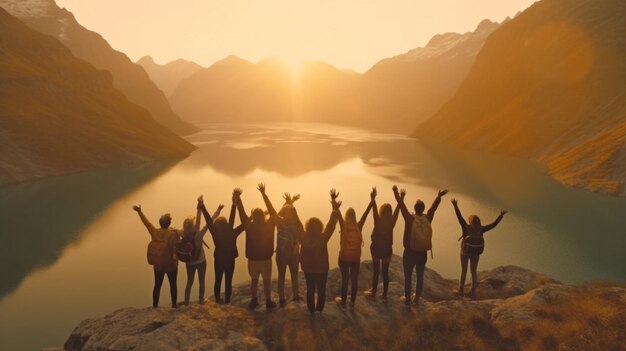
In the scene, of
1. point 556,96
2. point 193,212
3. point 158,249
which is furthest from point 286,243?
point 556,96

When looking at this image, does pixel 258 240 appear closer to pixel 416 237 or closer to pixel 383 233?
pixel 383 233

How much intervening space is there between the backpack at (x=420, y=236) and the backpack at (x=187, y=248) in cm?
687

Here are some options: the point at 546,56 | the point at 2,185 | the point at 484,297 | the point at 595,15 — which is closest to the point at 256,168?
the point at 2,185

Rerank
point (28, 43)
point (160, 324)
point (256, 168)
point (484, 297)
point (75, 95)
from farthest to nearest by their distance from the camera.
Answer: point (28, 43), point (75, 95), point (256, 168), point (484, 297), point (160, 324)

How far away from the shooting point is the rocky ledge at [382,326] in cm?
981

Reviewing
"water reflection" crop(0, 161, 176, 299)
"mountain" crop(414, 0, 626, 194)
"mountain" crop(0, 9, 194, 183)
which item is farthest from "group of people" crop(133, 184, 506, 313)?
"mountain" crop(0, 9, 194, 183)

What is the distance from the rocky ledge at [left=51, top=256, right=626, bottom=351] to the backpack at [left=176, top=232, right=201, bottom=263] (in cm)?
155

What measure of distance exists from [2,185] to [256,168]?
4207 cm

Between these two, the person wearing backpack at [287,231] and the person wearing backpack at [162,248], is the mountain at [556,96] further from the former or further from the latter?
the person wearing backpack at [162,248]

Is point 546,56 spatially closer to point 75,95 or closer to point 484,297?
point 484,297

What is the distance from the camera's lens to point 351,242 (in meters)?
11.4

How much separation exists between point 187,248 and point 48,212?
41.7 m

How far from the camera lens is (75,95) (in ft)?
328

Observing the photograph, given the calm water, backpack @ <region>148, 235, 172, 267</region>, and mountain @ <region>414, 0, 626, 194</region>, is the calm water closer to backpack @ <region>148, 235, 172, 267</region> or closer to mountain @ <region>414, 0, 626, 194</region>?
mountain @ <region>414, 0, 626, 194</region>
